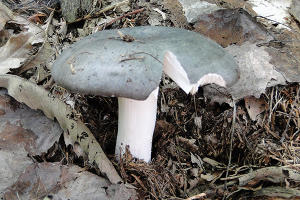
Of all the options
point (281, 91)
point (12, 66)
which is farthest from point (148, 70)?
point (12, 66)

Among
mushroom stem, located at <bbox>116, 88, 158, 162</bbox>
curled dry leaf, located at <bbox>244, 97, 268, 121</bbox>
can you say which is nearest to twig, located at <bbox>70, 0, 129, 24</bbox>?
mushroom stem, located at <bbox>116, 88, 158, 162</bbox>

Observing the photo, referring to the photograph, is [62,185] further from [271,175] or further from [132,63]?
[271,175]

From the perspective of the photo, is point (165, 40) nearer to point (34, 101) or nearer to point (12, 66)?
point (34, 101)

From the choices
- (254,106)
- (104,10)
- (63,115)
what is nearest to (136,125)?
(63,115)

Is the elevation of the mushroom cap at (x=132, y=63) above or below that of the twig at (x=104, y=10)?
below

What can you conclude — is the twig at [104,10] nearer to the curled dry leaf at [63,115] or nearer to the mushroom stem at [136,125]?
the curled dry leaf at [63,115]

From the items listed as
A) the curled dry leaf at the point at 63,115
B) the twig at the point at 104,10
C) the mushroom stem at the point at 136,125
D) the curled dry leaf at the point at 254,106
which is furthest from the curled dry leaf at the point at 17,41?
the curled dry leaf at the point at 254,106
